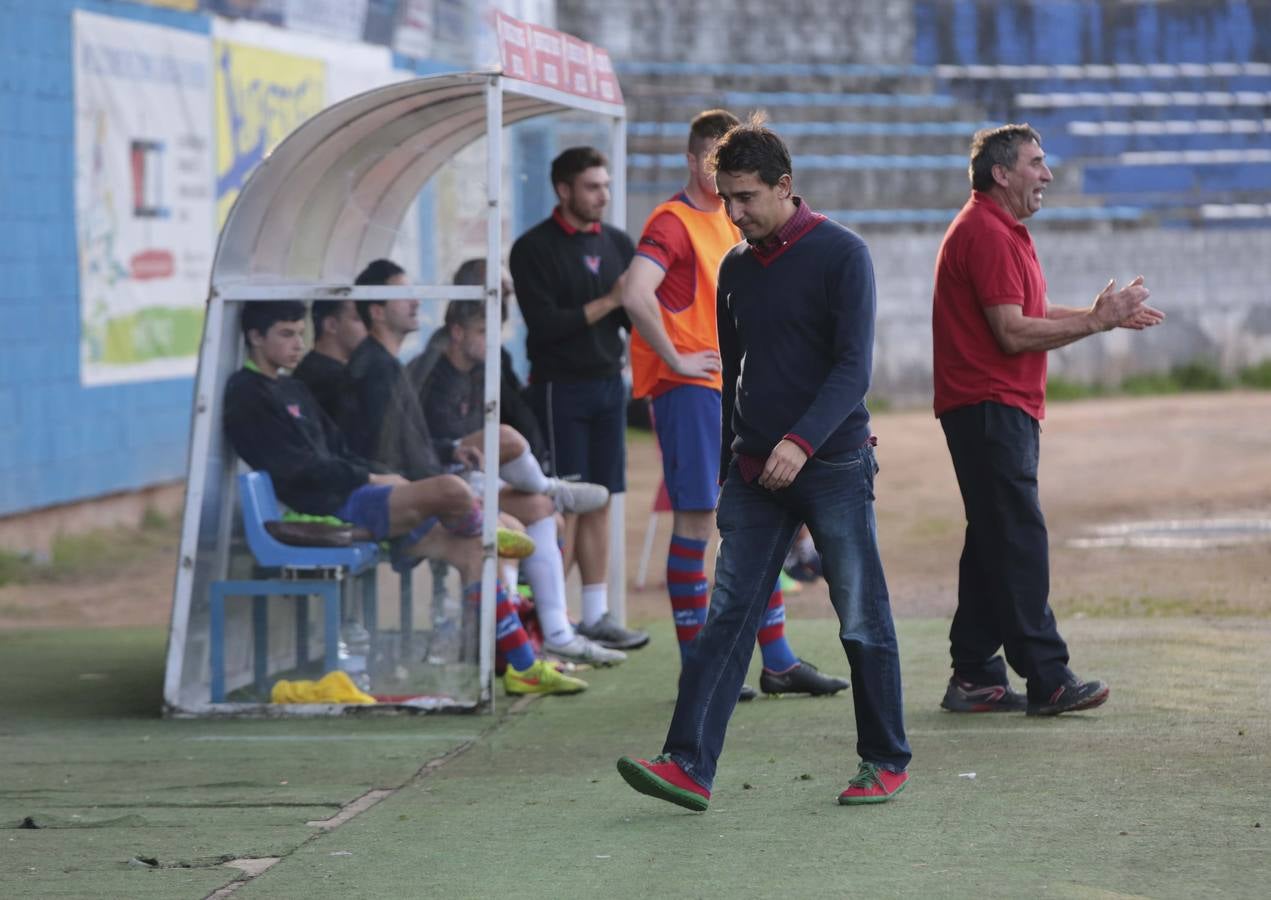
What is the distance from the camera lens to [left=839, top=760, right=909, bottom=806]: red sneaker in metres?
5.34

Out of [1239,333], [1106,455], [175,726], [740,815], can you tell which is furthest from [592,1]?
[740,815]

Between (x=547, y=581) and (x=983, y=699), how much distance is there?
85.7 inches

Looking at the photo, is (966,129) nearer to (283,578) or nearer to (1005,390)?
(283,578)

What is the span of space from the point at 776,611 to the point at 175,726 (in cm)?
223

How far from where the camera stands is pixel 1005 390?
6516 millimetres

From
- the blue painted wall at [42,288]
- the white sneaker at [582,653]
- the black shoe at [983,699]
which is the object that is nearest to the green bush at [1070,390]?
the blue painted wall at [42,288]

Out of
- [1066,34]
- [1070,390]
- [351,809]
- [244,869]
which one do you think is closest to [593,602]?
[351,809]

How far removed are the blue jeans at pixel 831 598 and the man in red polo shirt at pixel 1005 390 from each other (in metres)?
1.25

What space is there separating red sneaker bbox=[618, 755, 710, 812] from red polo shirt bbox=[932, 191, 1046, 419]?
1.90 meters

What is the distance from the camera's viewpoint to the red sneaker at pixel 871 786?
5.34 m

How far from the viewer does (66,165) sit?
12.4 m

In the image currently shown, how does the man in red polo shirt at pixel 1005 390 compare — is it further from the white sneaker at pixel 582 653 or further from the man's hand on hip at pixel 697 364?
the white sneaker at pixel 582 653

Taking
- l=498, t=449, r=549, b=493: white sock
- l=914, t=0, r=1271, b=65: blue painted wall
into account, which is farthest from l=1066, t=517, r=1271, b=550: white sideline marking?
l=914, t=0, r=1271, b=65: blue painted wall

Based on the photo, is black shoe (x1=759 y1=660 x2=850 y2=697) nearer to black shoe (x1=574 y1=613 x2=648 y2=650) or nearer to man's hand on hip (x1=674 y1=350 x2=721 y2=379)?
man's hand on hip (x1=674 y1=350 x2=721 y2=379)
